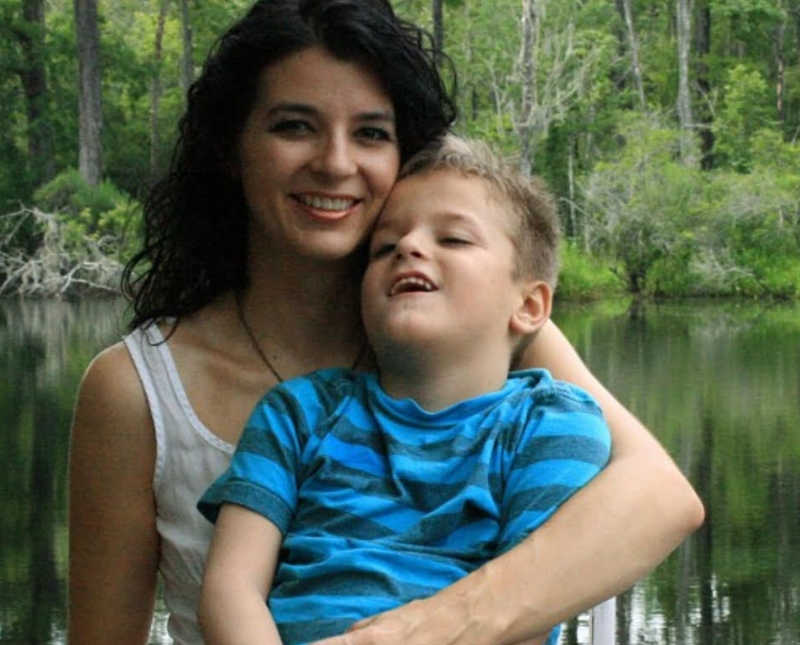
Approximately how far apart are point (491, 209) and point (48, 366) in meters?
14.6

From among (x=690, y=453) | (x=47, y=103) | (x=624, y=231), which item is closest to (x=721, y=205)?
(x=624, y=231)

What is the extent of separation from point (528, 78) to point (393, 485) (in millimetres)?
26332

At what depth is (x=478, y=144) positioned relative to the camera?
2.23 meters

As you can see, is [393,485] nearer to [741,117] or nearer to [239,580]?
[239,580]

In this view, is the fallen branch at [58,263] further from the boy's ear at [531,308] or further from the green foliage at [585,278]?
the boy's ear at [531,308]

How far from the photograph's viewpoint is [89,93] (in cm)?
2694

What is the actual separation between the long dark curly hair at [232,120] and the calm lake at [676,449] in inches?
201

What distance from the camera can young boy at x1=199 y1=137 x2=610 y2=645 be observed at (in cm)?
193

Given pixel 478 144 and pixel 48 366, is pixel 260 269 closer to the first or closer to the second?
pixel 478 144

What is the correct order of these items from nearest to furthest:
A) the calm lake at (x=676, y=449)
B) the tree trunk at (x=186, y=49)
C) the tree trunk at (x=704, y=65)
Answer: the calm lake at (x=676, y=449) → the tree trunk at (x=186, y=49) → the tree trunk at (x=704, y=65)

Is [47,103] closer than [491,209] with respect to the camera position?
No

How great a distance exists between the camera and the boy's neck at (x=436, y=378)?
2037 mm

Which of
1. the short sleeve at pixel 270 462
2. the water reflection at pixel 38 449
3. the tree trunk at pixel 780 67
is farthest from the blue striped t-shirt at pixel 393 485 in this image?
the tree trunk at pixel 780 67

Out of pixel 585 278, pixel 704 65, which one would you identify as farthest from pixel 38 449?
pixel 704 65
